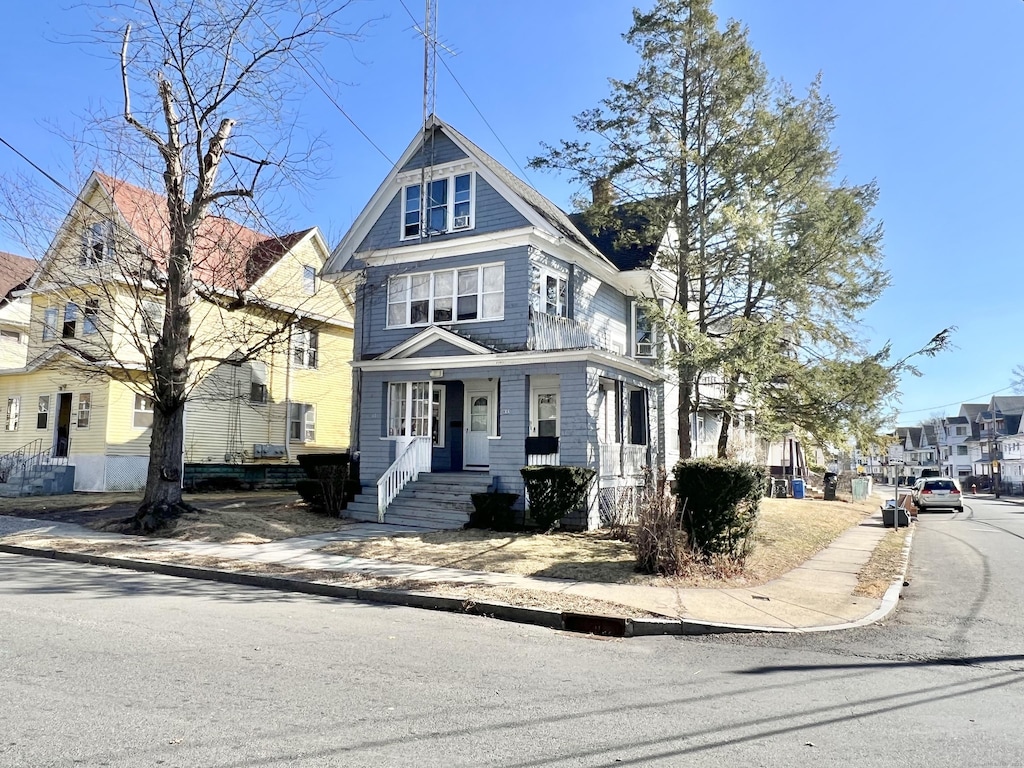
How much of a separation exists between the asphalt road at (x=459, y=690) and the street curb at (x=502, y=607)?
320mm

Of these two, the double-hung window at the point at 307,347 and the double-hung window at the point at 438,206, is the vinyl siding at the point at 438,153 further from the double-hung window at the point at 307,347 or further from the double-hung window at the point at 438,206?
the double-hung window at the point at 307,347

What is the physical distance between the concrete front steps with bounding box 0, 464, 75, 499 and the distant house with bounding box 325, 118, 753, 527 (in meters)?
11.4

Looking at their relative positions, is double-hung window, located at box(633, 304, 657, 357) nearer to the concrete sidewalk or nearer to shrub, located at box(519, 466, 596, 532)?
shrub, located at box(519, 466, 596, 532)

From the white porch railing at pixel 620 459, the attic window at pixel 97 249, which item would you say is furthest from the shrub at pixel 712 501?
the attic window at pixel 97 249

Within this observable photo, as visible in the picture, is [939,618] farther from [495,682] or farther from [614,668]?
[495,682]

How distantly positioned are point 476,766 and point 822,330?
16.9 m

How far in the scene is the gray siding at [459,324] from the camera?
18.4 metres

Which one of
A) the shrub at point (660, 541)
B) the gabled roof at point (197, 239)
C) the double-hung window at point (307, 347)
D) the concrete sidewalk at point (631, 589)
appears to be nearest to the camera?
the concrete sidewalk at point (631, 589)

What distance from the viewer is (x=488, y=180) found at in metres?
19.3

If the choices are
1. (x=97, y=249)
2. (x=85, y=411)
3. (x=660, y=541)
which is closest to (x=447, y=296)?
(x=97, y=249)

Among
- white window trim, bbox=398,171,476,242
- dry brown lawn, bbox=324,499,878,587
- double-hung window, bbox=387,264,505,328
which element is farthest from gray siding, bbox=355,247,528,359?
dry brown lawn, bbox=324,499,878,587

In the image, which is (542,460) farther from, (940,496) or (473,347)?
(940,496)

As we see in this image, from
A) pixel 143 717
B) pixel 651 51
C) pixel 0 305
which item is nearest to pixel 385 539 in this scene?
pixel 143 717

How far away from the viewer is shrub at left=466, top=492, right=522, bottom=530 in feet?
53.1
